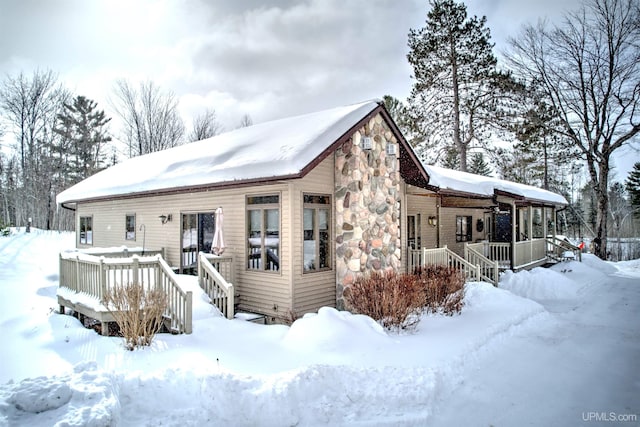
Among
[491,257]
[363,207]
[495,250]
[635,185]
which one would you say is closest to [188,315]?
[363,207]

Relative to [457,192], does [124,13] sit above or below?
above

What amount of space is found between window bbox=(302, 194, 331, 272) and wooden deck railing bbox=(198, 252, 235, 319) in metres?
1.68

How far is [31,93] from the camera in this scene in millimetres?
25609

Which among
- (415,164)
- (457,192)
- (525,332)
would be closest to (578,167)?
(457,192)

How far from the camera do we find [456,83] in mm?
23891

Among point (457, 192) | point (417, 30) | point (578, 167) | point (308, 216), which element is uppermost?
point (417, 30)

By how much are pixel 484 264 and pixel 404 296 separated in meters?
7.19

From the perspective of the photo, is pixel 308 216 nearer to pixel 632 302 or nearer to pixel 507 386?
pixel 507 386

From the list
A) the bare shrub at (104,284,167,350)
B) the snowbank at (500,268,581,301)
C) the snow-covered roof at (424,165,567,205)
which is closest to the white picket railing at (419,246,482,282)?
the snowbank at (500,268,581,301)

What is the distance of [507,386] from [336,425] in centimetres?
254

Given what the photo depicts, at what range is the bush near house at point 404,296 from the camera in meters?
6.89

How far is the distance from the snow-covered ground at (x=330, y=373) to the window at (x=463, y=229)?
29.1ft

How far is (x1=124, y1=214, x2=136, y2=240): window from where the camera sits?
1260 centimetres

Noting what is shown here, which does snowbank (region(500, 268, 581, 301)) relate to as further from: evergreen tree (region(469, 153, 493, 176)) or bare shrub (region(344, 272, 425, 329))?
evergreen tree (region(469, 153, 493, 176))
